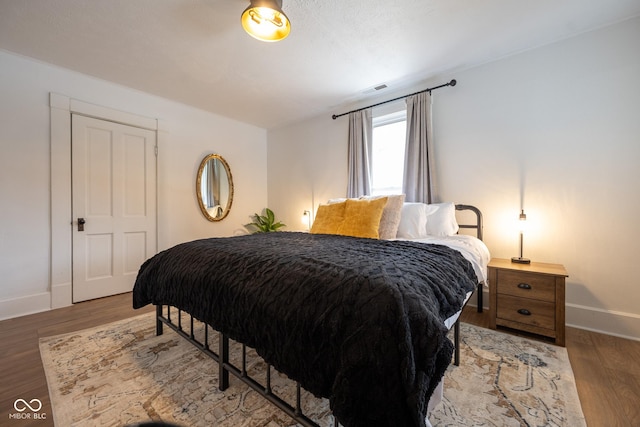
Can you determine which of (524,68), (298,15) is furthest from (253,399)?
(524,68)

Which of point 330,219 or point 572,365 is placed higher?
point 330,219

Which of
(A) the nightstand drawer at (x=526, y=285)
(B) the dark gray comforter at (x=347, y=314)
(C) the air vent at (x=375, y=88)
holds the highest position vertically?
(C) the air vent at (x=375, y=88)

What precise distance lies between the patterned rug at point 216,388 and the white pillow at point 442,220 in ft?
3.19

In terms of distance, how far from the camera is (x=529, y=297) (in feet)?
6.75

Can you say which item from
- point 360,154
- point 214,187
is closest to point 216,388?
point 360,154

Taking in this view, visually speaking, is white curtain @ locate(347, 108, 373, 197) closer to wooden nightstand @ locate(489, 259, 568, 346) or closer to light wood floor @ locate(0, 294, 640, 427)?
wooden nightstand @ locate(489, 259, 568, 346)

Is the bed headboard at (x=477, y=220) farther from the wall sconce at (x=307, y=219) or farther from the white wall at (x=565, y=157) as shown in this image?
the wall sconce at (x=307, y=219)

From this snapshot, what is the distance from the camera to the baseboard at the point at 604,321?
2.04 metres

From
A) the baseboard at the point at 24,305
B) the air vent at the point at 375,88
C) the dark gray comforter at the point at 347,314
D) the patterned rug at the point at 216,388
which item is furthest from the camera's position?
the air vent at the point at 375,88

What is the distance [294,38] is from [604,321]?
355 cm

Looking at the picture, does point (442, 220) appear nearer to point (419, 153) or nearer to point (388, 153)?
point (419, 153)

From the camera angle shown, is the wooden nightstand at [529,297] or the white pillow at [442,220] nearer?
the wooden nightstand at [529,297]

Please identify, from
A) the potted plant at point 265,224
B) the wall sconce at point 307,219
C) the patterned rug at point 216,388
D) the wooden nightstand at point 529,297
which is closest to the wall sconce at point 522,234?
the wooden nightstand at point 529,297

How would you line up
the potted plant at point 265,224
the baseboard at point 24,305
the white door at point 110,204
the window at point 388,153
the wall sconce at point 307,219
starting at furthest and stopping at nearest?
the potted plant at point 265,224 → the wall sconce at point 307,219 → the window at point 388,153 → the white door at point 110,204 → the baseboard at point 24,305
